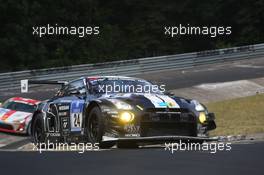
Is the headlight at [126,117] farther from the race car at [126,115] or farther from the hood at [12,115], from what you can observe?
the hood at [12,115]

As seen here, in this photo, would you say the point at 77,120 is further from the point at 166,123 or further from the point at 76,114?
the point at 166,123

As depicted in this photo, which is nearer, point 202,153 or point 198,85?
point 202,153

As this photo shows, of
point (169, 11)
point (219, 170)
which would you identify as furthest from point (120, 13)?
point (219, 170)

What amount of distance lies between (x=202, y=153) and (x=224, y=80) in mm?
18528

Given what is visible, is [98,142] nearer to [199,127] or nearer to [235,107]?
[199,127]

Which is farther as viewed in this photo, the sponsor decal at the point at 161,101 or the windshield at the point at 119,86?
the windshield at the point at 119,86

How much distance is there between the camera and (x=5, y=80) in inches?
1126

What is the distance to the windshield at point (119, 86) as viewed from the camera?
11977 millimetres

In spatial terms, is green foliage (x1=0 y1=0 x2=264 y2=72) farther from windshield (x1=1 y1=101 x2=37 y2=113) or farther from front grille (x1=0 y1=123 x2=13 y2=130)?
front grille (x1=0 y1=123 x2=13 y2=130)

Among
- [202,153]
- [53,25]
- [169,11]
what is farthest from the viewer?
[169,11]

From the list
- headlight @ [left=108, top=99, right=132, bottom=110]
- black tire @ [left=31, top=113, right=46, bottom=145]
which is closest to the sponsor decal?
headlight @ [left=108, top=99, right=132, bottom=110]

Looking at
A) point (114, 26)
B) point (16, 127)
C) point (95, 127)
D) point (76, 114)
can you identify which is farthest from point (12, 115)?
point (114, 26)

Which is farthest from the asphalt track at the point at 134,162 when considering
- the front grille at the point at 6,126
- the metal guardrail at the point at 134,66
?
the metal guardrail at the point at 134,66

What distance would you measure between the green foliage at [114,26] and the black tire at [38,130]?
30.3 metres
